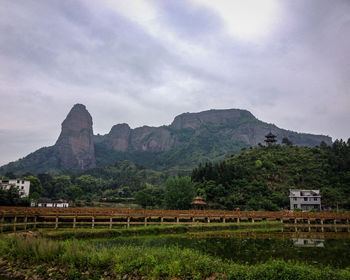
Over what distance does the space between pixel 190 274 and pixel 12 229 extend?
21.2 m

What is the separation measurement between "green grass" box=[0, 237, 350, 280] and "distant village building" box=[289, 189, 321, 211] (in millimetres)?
48939

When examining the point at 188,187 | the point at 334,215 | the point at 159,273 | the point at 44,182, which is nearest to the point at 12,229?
the point at 159,273

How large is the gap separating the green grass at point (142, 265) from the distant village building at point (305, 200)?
1927 inches

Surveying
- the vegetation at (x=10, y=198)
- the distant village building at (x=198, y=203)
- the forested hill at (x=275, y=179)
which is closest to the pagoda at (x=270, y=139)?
the forested hill at (x=275, y=179)

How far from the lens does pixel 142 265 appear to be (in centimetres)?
1050

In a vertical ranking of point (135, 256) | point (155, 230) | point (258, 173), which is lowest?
point (155, 230)

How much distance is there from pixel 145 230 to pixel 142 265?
1710 cm

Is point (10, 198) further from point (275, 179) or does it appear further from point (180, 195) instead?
point (275, 179)

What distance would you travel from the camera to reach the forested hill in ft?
177

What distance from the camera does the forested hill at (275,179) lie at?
54.1 meters

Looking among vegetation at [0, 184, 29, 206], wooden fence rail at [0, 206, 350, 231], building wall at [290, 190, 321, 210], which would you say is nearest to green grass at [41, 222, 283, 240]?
wooden fence rail at [0, 206, 350, 231]

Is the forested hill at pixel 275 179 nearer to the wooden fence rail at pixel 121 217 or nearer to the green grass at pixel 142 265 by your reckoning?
the wooden fence rail at pixel 121 217

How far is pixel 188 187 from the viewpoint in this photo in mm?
47438

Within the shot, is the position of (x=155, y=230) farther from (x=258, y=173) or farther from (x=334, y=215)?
(x=258, y=173)
